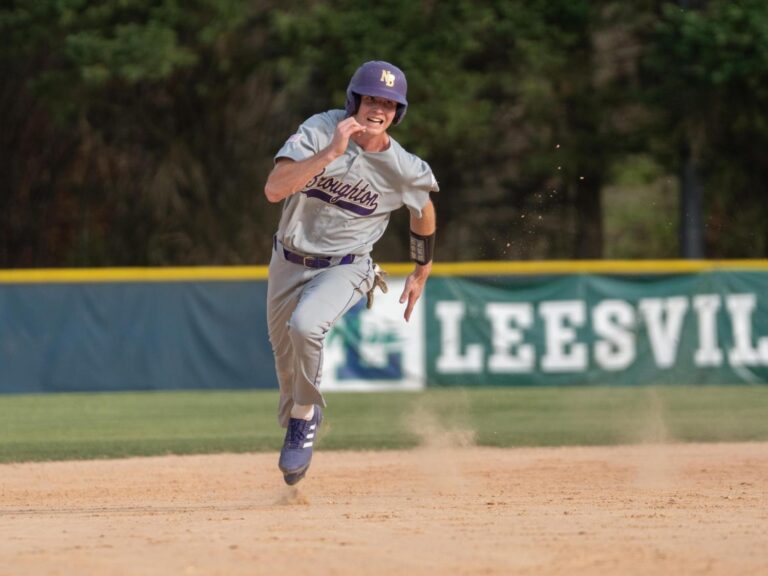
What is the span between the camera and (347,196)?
6.26 metres

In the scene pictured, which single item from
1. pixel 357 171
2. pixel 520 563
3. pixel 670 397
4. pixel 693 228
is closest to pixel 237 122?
pixel 693 228

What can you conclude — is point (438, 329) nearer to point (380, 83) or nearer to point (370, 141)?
point (370, 141)

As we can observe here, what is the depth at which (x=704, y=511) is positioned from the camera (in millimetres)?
5812

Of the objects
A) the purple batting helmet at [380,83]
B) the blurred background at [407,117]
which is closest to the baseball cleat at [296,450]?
the purple batting helmet at [380,83]

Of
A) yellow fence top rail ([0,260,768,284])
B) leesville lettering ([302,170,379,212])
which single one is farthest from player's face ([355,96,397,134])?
yellow fence top rail ([0,260,768,284])

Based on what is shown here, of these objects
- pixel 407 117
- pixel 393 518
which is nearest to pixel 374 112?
pixel 393 518

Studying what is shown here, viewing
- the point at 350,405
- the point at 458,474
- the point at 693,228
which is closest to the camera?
the point at 458,474

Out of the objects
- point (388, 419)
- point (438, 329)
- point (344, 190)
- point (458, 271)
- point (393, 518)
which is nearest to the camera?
point (393, 518)

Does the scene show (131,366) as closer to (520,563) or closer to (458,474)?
(458,474)

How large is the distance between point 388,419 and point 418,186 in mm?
6641

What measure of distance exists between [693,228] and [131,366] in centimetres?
995

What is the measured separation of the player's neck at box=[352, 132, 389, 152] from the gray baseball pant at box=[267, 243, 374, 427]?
1.83 feet

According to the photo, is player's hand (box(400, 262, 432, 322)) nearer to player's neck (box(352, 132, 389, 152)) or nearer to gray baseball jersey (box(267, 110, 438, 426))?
gray baseball jersey (box(267, 110, 438, 426))

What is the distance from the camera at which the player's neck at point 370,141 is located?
6.23m
